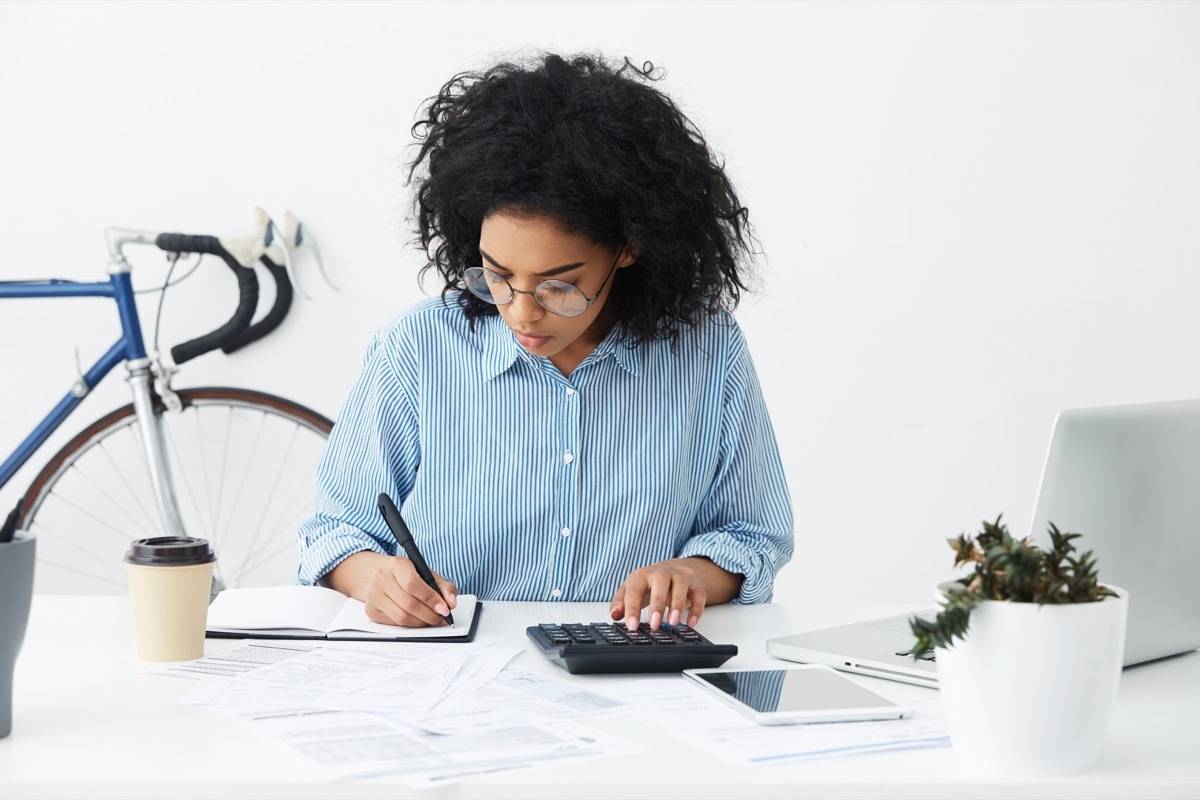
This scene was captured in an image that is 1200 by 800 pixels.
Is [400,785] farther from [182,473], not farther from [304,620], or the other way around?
[182,473]

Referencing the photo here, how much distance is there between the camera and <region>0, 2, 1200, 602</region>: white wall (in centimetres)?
273

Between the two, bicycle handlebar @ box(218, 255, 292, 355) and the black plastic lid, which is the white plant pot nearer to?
the black plastic lid

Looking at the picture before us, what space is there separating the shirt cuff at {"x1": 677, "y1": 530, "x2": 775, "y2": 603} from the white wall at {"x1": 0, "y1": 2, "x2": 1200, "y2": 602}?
127 cm

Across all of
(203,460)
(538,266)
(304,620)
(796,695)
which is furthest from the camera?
(203,460)

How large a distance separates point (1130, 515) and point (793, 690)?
0.32 metres

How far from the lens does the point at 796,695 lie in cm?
100

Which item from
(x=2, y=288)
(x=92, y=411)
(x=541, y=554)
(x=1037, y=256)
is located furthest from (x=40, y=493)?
(x=1037, y=256)

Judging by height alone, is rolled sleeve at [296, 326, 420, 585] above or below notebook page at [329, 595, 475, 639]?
above

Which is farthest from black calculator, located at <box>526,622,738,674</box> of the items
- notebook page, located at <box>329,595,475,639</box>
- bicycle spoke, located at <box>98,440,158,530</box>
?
bicycle spoke, located at <box>98,440,158,530</box>

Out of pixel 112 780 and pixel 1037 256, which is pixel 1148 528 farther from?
pixel 1037 256

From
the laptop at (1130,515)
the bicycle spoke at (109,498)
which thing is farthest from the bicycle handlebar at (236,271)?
the laptop at (1130,515)

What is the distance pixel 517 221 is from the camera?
4.72ft

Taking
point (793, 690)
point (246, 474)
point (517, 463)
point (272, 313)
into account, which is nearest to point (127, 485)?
point (246, 474)

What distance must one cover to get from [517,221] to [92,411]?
1728mm
